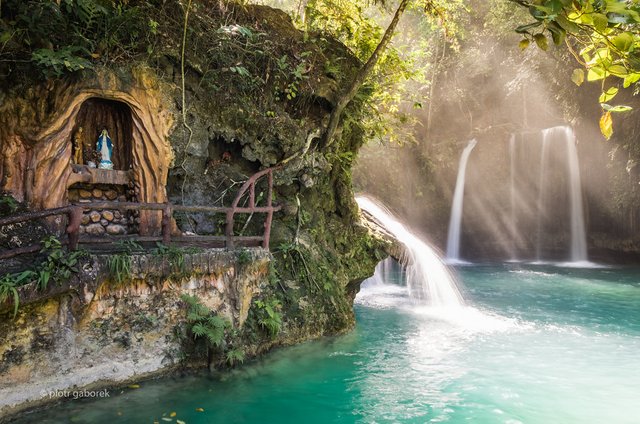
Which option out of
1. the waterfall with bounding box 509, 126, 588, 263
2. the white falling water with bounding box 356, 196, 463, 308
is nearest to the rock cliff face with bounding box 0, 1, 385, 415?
the white falling water with bounding box 356, 196, 463, 308

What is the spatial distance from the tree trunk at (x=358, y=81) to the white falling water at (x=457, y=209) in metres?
15.8

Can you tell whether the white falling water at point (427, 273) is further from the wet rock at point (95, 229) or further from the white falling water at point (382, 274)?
the wet rock at point (95, 229)

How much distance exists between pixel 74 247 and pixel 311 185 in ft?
15.0

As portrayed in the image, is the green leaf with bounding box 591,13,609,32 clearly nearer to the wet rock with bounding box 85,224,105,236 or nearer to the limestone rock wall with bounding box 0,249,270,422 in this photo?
the limestone rock wall with bounding box 0,249,270,422

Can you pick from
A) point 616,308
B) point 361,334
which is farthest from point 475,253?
point 361,334

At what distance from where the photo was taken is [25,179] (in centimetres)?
619

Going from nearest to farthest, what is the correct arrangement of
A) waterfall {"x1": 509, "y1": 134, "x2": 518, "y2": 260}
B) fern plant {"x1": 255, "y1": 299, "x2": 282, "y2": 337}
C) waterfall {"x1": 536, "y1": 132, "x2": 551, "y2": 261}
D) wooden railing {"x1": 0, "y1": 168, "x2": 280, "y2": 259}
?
wooden railing {"x1": 0, "y1": 168, "x2": 280, "y2": 259}, fern plant {"x1": 255, "y1": 299, "x2": 282, "y2": 337}, waterfall {"x1": 536, "y1": 132, "x2": 551, "y2": 261}, waterfall {"x1": 509, "y1": 134, "x2": 518, "y2": 260}

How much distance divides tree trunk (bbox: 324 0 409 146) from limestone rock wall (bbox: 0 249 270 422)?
137 inches

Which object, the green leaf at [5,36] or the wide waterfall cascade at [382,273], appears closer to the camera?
the green leaf at [5,36]

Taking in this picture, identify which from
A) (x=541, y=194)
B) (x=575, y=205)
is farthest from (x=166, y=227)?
(x=541, y=194)

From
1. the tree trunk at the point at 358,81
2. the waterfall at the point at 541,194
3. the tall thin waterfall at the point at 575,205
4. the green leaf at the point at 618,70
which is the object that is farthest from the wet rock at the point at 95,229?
the waterfall at the point at 541,194

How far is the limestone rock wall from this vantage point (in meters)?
4.92

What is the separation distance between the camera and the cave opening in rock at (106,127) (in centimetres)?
745

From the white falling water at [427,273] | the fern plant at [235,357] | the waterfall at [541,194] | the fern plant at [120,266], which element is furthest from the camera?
the waterfall at [541,194]
